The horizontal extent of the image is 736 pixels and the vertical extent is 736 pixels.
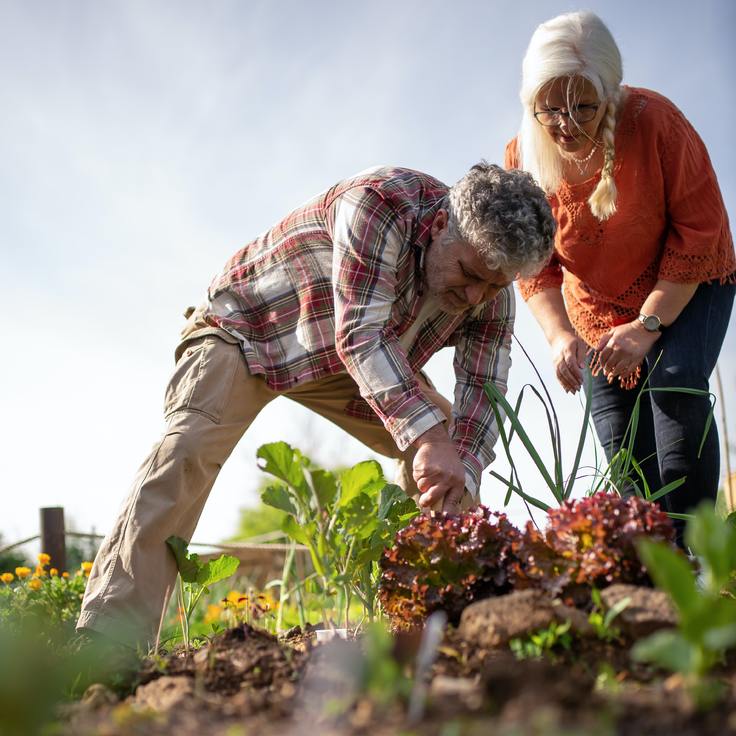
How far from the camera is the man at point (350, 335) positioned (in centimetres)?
244

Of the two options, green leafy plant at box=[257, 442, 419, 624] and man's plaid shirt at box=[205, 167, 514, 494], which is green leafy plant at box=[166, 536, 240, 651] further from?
man's plaid shirt at box=[205, 167, 514, 494]

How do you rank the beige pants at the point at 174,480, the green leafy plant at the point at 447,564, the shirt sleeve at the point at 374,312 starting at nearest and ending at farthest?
the green leafy plant at the point at 447,564
the shirt sleeve at the point at 374,312
the beige pants at the point at 174,480

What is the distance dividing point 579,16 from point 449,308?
3.59 ft

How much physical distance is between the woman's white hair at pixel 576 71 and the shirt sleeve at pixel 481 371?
1.74 ft

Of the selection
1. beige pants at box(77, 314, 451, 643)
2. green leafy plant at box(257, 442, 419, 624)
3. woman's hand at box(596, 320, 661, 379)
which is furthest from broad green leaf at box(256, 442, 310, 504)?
woman's hand at box(596, 320, 661, 379)

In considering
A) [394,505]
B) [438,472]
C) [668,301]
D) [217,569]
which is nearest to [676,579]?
[438,472]

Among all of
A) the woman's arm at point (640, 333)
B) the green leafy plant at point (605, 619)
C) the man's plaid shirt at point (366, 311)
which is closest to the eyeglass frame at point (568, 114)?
the man's plaid shirt at point (366, 311)

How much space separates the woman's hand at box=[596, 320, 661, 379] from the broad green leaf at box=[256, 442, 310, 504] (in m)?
1.40

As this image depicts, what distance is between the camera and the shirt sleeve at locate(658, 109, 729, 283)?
2797 mm

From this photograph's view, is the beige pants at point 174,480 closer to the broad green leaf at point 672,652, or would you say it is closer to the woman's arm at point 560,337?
the woman's arm at point 560,337

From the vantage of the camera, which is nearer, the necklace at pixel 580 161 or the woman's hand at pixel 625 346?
the woman's hand at pixel 625 346

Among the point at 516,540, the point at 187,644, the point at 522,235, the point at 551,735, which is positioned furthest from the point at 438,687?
the point at 522,235

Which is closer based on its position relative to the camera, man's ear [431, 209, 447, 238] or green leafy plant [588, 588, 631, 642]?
green leafy plant [588, 588, 631, 642]

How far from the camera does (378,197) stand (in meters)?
2.60
